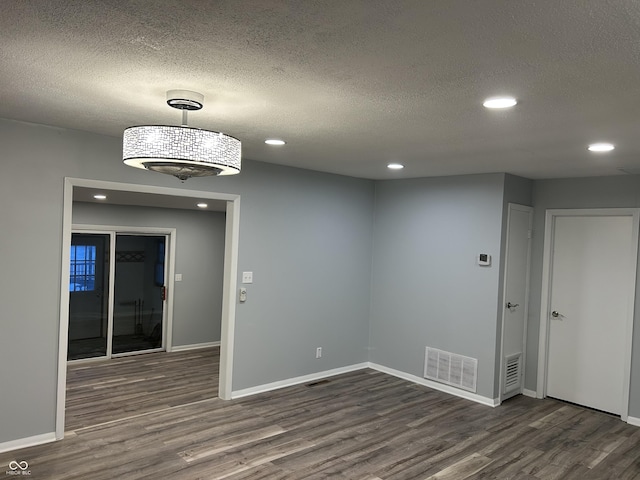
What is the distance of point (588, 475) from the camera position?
3.55 m

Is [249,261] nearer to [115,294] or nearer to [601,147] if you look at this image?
[115,294]

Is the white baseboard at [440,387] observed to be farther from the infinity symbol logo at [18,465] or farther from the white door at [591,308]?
the infinity symbol logo at [18,465]

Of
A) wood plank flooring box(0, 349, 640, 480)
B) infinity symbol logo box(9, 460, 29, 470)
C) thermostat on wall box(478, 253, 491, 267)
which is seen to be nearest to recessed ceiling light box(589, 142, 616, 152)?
thermostat on wall box(478, 253, 491, 267)

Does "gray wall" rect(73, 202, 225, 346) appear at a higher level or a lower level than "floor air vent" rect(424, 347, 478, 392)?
higher

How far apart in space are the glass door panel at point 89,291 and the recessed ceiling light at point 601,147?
5964mm

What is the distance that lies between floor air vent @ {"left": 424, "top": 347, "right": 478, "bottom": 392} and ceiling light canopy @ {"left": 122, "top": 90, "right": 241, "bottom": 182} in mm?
3880

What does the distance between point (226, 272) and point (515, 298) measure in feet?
10.3

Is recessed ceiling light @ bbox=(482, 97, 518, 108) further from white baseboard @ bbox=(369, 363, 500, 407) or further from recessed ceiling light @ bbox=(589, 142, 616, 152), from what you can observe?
white baseboard @ bbox=(369, 363, 500, 407)

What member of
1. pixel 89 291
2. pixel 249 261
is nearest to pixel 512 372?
pixel 249 261

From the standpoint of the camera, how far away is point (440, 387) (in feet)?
17.8

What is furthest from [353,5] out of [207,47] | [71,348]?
[71,348]

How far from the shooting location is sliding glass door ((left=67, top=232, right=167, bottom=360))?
6660 mm

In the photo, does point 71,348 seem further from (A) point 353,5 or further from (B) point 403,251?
(A) point 353,5

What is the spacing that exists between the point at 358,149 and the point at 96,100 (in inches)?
80.0
